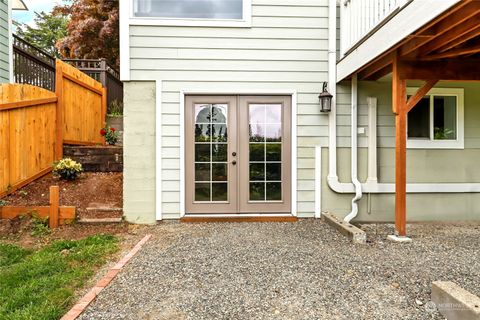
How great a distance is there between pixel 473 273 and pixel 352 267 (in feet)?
3.41

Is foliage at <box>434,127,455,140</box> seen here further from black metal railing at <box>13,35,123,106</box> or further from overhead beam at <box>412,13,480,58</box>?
black metal railing at <box>13,35,123,106</box>

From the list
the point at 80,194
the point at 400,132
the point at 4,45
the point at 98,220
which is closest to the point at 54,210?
the point at 98,220

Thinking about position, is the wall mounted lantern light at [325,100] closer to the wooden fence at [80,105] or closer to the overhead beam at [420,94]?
the overhead beam at [420,94]

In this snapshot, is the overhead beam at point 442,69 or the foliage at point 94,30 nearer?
the overhead beam at point 442,69

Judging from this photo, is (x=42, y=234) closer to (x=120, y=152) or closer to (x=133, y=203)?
(x=133, y=203)

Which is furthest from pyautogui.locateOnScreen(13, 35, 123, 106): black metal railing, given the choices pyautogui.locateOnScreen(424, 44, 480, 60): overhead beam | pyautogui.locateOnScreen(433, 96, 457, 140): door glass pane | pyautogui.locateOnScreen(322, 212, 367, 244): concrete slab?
pyautogui.locateOnScreen(433, 96, 457, 140): door glass pane

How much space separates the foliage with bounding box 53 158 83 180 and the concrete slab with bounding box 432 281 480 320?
5.22 metres

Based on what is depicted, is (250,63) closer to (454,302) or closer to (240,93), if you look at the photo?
(240,93)

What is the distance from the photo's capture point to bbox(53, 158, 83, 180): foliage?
5164mm

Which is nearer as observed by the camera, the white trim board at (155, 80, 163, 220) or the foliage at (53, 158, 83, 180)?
the white trim board at (155, 80, 163, 220)

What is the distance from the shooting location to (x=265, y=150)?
4.77 metres

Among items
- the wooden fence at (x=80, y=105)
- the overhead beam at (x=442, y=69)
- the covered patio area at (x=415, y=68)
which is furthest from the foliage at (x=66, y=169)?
the overhead beam at (x=442, y=69)

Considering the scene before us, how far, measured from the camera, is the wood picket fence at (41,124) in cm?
452

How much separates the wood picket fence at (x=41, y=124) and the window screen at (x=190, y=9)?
230 centimetres
